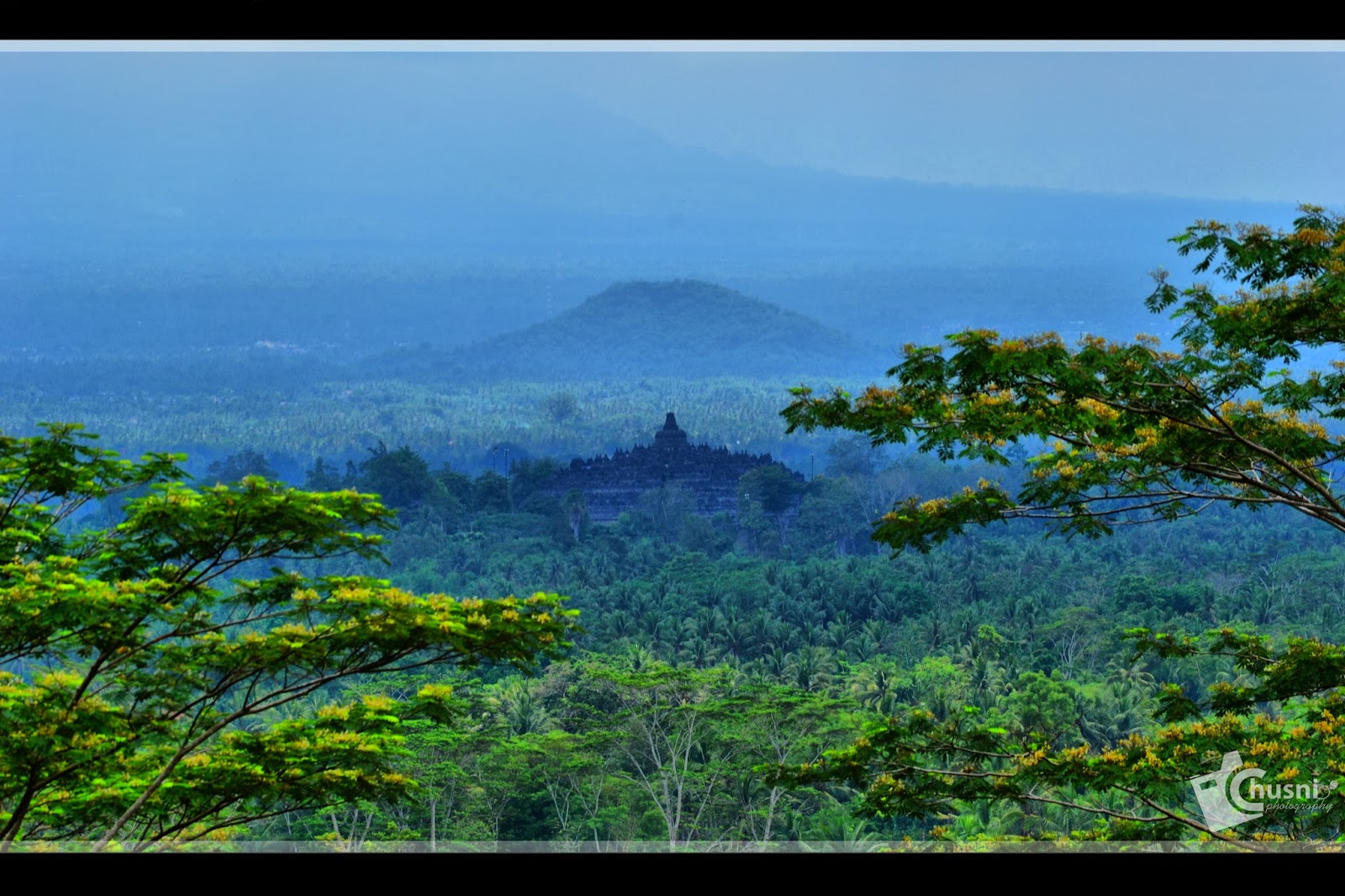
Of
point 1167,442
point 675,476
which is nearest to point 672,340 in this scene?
point 675,476

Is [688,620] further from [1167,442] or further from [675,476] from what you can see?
[1167,442]

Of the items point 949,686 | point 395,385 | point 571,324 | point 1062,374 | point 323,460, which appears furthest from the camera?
point 571,324

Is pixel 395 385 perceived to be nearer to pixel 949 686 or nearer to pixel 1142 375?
A: pixel 949 686

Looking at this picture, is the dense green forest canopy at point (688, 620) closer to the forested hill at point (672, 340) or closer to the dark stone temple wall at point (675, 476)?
the dark stone temple wall at point (675, 476)

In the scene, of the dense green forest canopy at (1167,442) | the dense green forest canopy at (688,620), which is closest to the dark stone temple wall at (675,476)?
the dense green forest canopy at (688,620)

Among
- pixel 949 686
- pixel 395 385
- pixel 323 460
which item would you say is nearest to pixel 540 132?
pixel 395 385

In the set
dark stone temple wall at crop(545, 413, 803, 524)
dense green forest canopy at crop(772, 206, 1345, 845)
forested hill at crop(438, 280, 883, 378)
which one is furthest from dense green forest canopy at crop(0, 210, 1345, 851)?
forested hill at crop(438, 280, 883, 378)
